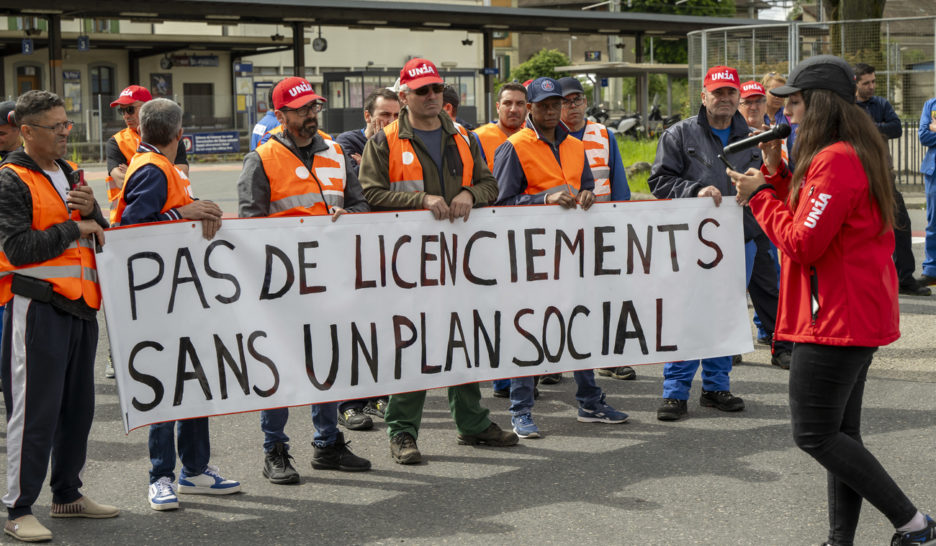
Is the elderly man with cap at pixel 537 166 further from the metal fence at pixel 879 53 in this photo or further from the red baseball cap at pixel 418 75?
the metal fence at pixel 879 53

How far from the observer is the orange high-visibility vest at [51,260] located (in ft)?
16.1

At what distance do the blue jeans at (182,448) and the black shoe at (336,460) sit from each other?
623 mm

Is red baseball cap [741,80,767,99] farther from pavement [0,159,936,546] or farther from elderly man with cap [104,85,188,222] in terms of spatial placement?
elderly man with cap [104,85,188,222]

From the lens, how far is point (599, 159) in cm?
788

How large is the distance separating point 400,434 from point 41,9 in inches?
1271

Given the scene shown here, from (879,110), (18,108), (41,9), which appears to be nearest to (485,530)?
(18,108)

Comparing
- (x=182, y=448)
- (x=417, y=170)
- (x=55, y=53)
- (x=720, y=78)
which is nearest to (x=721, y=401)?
(x=720, y=78)

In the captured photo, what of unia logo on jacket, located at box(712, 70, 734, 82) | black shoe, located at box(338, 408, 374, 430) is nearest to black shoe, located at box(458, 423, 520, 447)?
black shoe, located at box(338, 408, 374, 430)

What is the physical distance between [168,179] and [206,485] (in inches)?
59.6

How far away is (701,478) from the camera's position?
5781 mm

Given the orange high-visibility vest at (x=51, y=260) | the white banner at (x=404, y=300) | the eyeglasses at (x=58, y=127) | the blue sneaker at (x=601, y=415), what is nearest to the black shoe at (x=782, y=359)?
the white banner at (x=404, y=300)

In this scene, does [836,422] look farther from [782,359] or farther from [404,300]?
[782,359]

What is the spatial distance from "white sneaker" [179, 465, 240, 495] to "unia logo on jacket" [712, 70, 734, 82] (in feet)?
12.2

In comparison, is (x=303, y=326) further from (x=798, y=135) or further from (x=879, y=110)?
(x=879, y=110)
